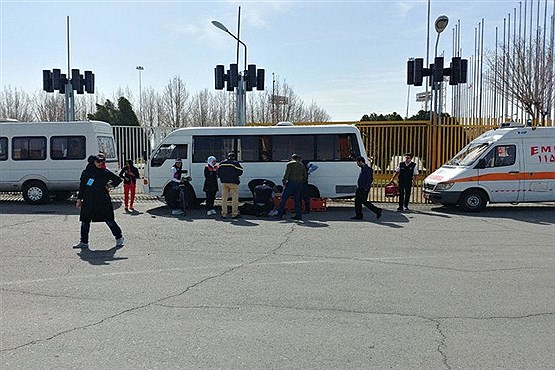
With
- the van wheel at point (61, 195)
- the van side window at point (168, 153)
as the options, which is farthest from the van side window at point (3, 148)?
the van side window at point (168, 153)

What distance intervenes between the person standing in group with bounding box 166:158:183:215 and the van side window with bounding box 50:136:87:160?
361 cm

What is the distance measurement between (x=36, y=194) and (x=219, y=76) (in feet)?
25.8

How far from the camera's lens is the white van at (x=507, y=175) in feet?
48.5

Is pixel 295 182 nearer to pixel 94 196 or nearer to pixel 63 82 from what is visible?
pixel 94 196

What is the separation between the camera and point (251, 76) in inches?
800

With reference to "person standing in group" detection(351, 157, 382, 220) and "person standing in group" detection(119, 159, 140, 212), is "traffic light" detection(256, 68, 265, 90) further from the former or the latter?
"person standing in group" detection(351, 157, 382, 220)

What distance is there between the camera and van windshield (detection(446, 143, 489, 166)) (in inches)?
589

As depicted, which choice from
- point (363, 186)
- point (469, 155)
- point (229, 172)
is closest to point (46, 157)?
point (229, 172)

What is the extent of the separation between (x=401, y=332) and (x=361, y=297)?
124 centimetres

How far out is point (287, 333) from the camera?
5.17m

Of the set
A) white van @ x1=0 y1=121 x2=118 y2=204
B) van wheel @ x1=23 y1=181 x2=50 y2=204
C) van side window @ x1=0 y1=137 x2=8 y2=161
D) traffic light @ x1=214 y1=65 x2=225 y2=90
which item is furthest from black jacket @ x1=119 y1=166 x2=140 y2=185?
traffic light @ x1=214 y1=65 x2=225 y2=90

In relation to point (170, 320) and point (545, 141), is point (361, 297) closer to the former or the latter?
point (170, 320)

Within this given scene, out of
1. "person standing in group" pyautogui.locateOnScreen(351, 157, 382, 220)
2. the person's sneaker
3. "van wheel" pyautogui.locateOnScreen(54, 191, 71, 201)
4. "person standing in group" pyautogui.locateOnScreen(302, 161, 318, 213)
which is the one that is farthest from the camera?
"van wheel" pyautogui.locateOnScreen(54, 191, 71, 201)

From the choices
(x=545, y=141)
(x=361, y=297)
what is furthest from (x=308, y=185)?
(x=361, y=297)
